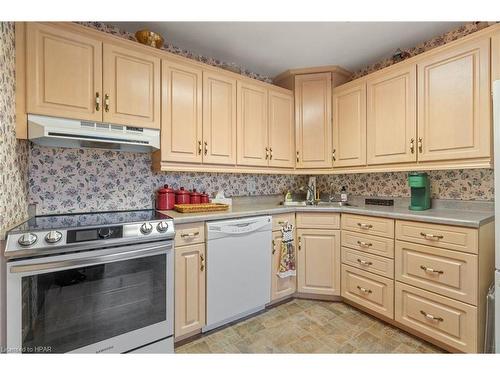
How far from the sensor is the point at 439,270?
157 centimetres

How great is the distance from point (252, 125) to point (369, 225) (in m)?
1.40

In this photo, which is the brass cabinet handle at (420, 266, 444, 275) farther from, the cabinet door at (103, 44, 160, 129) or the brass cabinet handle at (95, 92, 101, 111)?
the brass cabinet handle at (95, 92, 101, 111)

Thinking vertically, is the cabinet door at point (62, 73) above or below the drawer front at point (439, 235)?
above

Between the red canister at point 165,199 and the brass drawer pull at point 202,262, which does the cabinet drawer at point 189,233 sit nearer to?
the brass drawer pull at point 202,262

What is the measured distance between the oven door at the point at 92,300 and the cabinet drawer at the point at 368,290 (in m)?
1.52

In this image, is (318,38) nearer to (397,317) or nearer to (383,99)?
(383,99)

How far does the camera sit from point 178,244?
5.31 ft

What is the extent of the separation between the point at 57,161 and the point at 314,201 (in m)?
2.36

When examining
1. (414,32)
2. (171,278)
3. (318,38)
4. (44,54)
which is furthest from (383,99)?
(44,54)

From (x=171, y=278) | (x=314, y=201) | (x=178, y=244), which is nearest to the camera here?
(x=171, y=278)

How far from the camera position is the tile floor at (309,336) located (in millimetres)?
1614

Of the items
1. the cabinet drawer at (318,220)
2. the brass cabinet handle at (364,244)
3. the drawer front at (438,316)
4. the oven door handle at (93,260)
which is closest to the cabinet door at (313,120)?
the cabinet drawer at (318,220)

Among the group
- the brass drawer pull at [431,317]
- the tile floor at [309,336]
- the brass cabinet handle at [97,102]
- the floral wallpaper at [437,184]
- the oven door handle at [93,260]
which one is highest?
the brass cabinet handle at [97,102]

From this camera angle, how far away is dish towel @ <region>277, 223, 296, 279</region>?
213 cm
